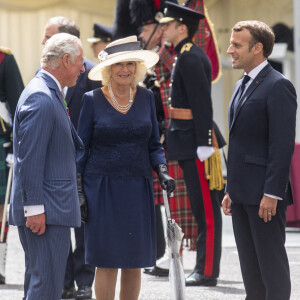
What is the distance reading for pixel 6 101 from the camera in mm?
A: 7371

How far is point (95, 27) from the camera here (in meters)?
10.0

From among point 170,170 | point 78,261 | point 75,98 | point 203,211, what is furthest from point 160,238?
point 75,98

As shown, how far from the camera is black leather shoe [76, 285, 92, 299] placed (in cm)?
672

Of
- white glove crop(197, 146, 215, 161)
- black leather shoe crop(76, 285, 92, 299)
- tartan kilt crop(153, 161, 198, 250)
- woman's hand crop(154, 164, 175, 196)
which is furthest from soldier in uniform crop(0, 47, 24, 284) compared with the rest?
woman's hand crop(154, 164, 175, 196)

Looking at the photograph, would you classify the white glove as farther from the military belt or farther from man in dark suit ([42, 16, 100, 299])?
man in dark suit ([42, 16, 100, 299])

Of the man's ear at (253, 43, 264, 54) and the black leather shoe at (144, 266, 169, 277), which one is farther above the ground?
the man's ear at (253, 43, 264, 54)

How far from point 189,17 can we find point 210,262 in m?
1.82

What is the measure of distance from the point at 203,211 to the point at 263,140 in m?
2.22

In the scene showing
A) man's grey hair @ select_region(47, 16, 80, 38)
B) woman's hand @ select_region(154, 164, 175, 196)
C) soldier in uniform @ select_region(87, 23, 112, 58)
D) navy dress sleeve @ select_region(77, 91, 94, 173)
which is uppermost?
soldier in uniform @ select_region(87, 23, 112, 58)

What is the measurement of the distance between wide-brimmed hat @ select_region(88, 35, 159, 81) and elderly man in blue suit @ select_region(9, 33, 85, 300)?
847 millimetres

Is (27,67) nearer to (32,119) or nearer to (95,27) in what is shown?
(95,27)

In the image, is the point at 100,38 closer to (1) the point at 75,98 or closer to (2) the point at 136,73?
(1) the point at 75,98

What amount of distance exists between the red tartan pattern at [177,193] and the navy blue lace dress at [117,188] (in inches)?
76.5

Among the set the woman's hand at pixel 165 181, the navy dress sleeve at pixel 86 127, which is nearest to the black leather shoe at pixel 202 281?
the woman's hand at pixel 165 181
